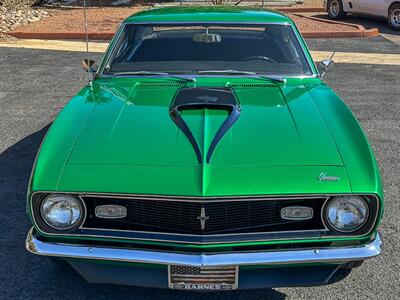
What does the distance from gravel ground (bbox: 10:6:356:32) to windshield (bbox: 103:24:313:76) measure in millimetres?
8519

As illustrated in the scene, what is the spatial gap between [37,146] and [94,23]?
8736mm

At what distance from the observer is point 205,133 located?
115 inches

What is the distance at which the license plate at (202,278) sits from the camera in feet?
8.54

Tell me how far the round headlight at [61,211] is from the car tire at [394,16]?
12478mm

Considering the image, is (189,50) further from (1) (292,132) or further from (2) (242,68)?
(1) (292,132)

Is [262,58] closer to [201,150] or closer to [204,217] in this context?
[201,150]

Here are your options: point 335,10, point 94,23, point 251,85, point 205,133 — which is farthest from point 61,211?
point 335,10

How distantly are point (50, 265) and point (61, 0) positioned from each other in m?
17.0

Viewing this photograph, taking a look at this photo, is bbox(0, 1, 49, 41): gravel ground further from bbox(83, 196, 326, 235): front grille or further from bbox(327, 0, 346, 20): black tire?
bbox(83, 196, 326, 235): front grille

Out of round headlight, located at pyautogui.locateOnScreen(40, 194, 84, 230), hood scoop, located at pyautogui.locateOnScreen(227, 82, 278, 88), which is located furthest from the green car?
hood scoop, located at pyautogui.locateOnScreen(227, 82, 278, 88)

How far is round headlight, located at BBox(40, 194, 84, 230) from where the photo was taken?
8.77ft

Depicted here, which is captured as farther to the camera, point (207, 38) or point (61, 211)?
point (207, 38)

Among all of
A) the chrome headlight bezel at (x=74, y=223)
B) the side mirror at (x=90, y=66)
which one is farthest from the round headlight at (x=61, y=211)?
the side mirror at (x=90, y=66)

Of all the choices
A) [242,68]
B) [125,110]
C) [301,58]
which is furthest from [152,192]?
[301,58]
